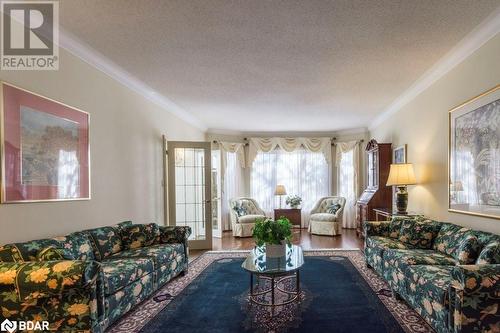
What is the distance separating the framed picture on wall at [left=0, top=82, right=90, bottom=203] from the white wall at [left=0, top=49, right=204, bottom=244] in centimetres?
9

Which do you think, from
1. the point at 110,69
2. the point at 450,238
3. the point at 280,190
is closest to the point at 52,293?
the point at 110,69

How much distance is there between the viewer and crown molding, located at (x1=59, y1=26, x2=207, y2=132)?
295 centimetres

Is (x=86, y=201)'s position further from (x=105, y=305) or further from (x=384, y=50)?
(x=384, y=50)

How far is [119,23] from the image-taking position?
2.65m

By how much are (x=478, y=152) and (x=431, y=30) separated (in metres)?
1.28

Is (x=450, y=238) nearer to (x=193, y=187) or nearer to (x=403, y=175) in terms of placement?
(x=403, y=175)

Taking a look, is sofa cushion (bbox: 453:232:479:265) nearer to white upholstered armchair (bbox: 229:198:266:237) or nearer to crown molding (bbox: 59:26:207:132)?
crown molding (bbox: 59:26:207:132)

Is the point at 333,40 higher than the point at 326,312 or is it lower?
higher

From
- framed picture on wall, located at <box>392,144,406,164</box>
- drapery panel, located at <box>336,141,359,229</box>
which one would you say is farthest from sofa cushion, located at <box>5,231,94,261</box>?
drapery panel, located at <box>336,141,359,229</box>

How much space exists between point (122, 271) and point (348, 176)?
21.1ft

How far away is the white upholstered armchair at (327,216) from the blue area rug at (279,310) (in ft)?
9.80

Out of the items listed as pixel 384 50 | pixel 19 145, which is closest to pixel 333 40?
pixel 384 50

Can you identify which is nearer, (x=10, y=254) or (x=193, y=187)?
(x=10, y=254)

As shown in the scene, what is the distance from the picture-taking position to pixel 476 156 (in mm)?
2979
